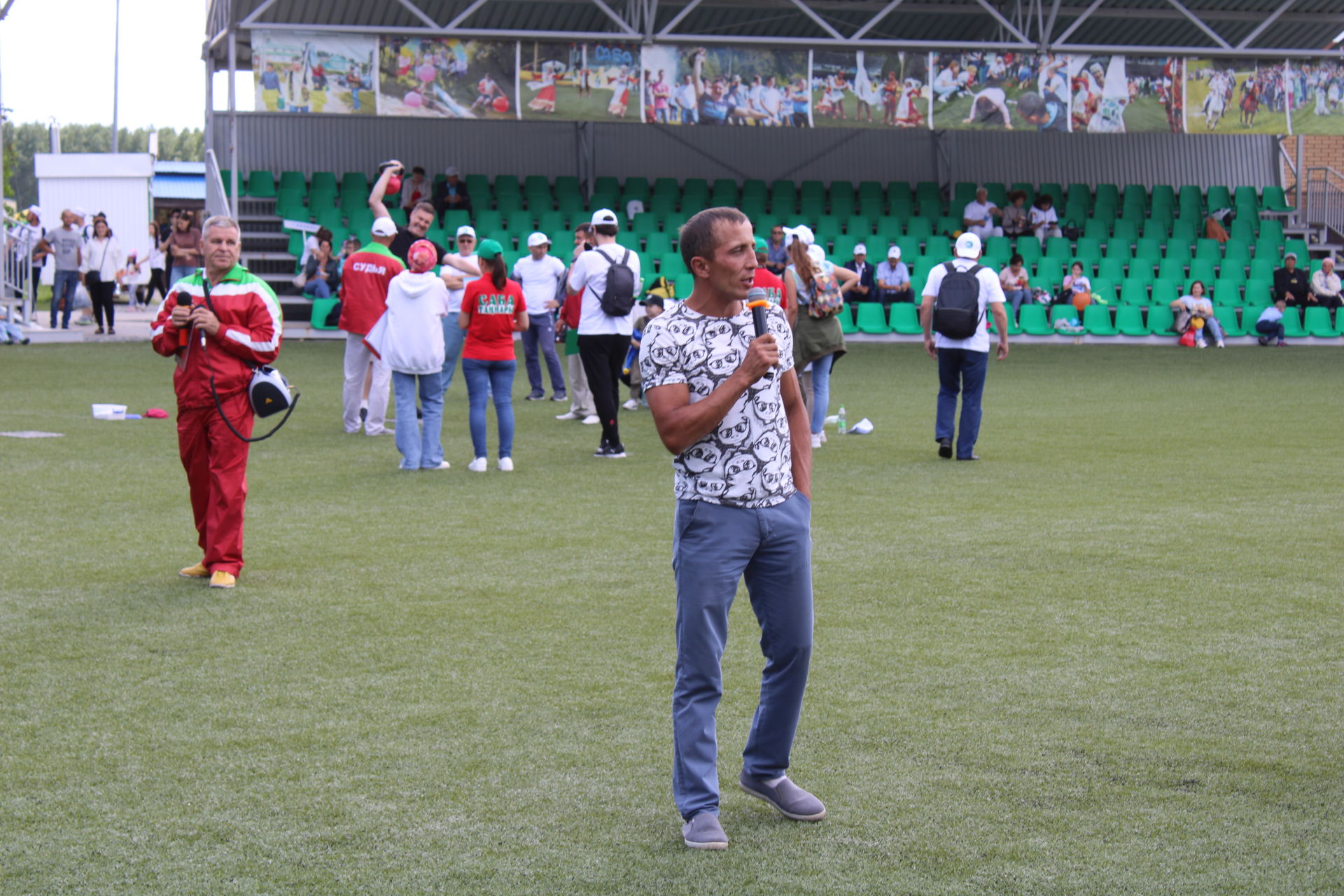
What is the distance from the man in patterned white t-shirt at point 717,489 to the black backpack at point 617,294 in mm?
7446

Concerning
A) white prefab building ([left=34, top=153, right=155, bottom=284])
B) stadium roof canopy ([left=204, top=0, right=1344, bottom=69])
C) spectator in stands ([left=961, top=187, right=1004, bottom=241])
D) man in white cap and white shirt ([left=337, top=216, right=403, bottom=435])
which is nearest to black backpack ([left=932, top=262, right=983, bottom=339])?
man in white cap and white shirt ([left=337, top=216, right=403, bottom=435])

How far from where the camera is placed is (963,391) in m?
11.2

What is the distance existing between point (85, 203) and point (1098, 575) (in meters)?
38.8

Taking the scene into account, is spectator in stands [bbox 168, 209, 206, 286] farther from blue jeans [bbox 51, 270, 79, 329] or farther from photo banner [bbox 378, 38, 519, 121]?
photo banner [bbox 378, 38, 519, 121]

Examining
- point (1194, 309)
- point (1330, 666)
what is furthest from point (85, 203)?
point (1330, 666)

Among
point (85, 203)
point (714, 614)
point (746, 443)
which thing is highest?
point (85, 203)

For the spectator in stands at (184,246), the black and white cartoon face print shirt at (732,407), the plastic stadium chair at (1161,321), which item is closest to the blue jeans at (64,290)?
the spectator in stands at (184,246)

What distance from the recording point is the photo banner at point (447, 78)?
23.0 metres

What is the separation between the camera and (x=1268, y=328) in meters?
24.8

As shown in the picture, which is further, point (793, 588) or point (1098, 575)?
point (1098, 575)

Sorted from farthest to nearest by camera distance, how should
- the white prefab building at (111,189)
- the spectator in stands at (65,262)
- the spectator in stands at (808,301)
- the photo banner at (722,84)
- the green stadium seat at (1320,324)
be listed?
the white prefab building at (111,189) < the green stadium seat at (1320,324) < the photo banner at (722,84) < the spectator in stands at (65,262) < the spectator in stands at (808,301)

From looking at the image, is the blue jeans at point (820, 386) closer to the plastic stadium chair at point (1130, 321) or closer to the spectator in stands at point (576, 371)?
the spectator in stands at point (576, 371)

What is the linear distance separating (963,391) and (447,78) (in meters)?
14.4

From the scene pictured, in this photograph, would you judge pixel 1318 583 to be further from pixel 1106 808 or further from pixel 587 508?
pixel 587 508
